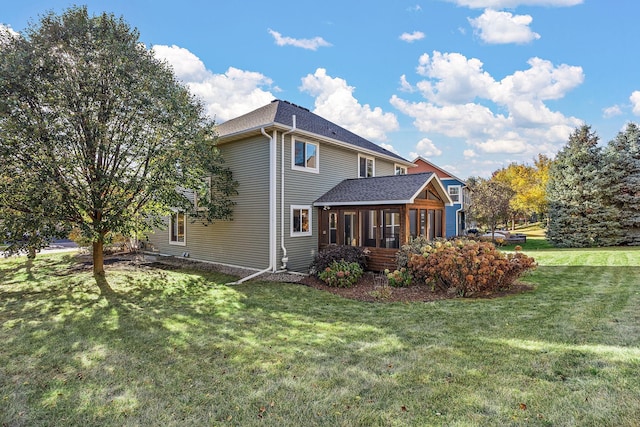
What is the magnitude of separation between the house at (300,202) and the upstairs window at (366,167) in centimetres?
121

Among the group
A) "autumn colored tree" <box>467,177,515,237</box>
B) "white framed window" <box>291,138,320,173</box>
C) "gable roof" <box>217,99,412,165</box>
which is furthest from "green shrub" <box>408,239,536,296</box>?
"autumn colored tree" <box>467,177,515,237</box>

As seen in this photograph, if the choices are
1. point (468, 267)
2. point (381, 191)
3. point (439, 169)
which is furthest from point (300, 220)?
point (439, 169)

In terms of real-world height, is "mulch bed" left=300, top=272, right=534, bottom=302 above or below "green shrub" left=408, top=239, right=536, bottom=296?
below

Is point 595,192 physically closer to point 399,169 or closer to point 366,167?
point 399,169

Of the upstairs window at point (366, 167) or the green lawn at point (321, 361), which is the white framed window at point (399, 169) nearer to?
the upstairs window at point (366, 167)

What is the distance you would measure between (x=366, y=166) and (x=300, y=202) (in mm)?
5061

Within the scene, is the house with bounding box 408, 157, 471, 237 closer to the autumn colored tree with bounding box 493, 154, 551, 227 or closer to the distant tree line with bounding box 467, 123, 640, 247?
the autumn colored tree with bounding box 493, 154, 551, 227

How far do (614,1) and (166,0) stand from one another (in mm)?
14613

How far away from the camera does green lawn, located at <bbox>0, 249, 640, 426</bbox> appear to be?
2939 millimetres

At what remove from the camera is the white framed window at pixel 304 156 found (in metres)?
11.8

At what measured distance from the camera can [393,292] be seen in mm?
8484

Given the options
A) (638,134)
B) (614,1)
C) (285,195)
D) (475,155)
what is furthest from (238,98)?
(638,134)

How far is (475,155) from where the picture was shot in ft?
88.8

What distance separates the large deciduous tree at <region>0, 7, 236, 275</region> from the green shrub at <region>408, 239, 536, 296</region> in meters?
7.43
